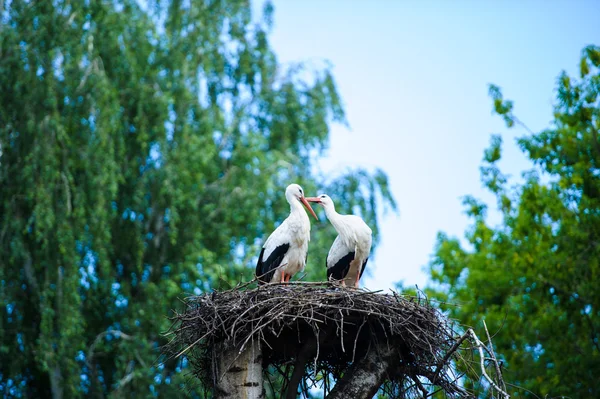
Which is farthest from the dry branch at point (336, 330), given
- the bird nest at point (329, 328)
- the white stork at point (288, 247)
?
the white stork at point (288, 247)

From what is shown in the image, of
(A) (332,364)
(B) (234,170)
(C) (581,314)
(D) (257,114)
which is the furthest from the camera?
(D) (257,114)

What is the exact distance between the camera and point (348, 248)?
9.39 metres

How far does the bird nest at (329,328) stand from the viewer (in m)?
7.00

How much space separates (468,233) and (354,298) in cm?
1544

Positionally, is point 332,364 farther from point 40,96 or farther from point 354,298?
point 40,96

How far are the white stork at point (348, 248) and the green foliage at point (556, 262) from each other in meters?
5.56

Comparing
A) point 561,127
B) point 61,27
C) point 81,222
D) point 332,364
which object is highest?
point 561,127

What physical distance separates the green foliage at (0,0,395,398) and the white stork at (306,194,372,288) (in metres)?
4.29

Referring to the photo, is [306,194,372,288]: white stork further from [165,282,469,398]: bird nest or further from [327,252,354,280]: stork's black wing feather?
[165,282,469,398]: bird nest

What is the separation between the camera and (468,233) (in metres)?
22.2

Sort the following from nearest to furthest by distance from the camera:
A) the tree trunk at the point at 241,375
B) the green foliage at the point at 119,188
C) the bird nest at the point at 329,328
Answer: the tree trunk at the point at 241,375 < the bird nest at the point at 329,328 < the green foliage at the point at 119,188

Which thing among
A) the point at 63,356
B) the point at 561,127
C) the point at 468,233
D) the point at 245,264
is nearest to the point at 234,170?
the point at 245,264

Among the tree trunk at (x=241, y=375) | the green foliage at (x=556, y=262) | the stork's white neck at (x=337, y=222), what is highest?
the green foliage at (x=556, y=262)

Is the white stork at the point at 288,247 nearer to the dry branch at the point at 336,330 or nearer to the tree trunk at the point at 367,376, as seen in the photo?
the dry branch at the point at 336,330
